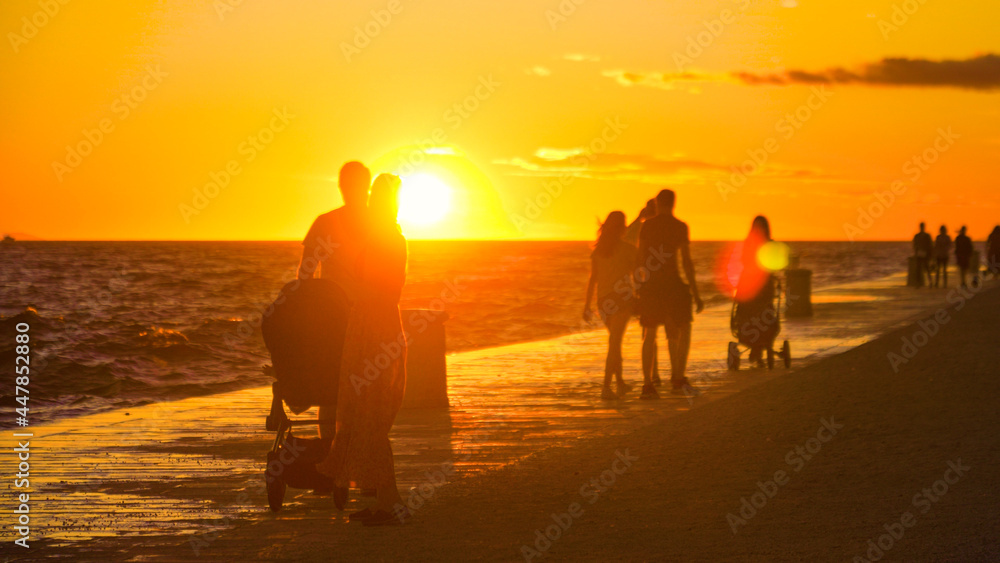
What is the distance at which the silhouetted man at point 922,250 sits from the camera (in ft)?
108

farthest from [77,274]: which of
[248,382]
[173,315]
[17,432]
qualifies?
[17,432]

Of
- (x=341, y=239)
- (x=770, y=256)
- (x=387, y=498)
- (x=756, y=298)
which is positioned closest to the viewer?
(x=387, y=498)

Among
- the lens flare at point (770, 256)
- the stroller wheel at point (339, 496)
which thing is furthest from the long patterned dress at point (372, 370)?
the lens flare at point (770, 256)

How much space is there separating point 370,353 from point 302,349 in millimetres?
478

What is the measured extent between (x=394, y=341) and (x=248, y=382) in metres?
10.6

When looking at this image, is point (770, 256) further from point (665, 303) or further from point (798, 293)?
point (798, 293)

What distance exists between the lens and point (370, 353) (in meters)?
6.02

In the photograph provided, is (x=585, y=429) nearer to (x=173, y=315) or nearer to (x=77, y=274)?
(x=173, y=315)

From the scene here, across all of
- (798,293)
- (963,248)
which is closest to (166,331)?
(798,293)

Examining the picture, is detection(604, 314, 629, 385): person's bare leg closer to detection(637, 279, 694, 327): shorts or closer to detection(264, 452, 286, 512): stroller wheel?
detection(637, 279, 694, 327): shorts

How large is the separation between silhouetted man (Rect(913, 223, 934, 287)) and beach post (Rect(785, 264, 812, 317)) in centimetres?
1172

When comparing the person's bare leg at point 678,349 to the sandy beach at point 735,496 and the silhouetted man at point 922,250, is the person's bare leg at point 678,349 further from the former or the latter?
the silhouetted man at point 922,250

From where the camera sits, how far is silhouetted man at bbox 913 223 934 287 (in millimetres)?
32969

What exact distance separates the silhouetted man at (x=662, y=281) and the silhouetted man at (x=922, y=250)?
959 inches
